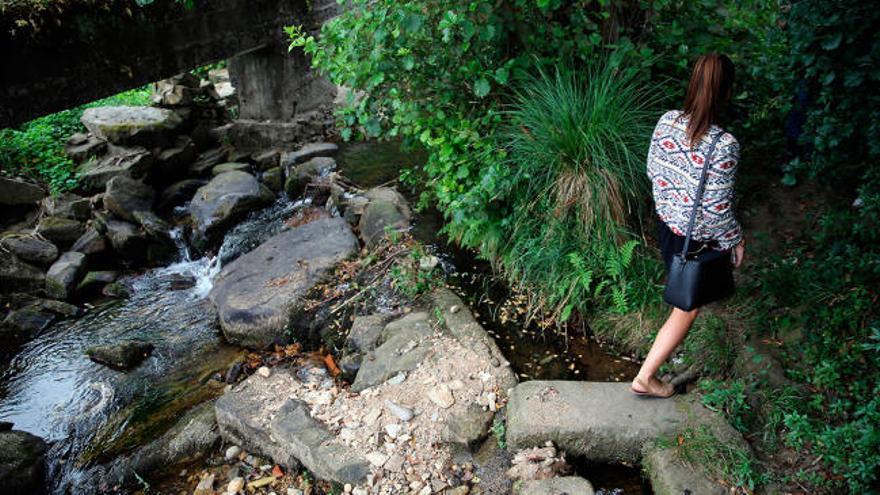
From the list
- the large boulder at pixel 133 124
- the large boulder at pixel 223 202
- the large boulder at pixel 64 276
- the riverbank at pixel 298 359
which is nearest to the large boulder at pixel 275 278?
the riverbank at pixel 298 359

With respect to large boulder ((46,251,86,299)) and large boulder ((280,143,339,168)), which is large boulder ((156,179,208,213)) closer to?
large boulder ((280,143,339,168))

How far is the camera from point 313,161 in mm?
7688

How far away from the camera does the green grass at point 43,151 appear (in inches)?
307

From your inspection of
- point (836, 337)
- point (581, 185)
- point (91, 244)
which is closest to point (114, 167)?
point (91, 244)

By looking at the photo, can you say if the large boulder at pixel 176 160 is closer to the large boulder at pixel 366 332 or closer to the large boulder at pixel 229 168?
the large boulder at pixel 229 168

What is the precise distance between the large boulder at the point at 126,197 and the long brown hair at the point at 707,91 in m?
6.71

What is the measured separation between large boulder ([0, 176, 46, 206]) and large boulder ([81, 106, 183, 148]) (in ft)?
3.94

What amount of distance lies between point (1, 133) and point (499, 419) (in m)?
8.78

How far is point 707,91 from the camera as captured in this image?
261 cm

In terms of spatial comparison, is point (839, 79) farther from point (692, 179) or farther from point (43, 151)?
point (43, 151)

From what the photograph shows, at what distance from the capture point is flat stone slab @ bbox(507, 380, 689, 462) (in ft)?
10.5

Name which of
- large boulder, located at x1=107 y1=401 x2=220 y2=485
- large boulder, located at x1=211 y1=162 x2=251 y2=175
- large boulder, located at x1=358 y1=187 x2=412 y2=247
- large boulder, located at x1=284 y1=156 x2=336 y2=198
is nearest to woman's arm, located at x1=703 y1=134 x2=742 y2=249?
large boulder, located at x1=358 y1=187 x2=412 y2=247

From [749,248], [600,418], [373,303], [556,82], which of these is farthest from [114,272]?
[749,248]

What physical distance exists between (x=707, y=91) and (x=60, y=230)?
23.6 feet
